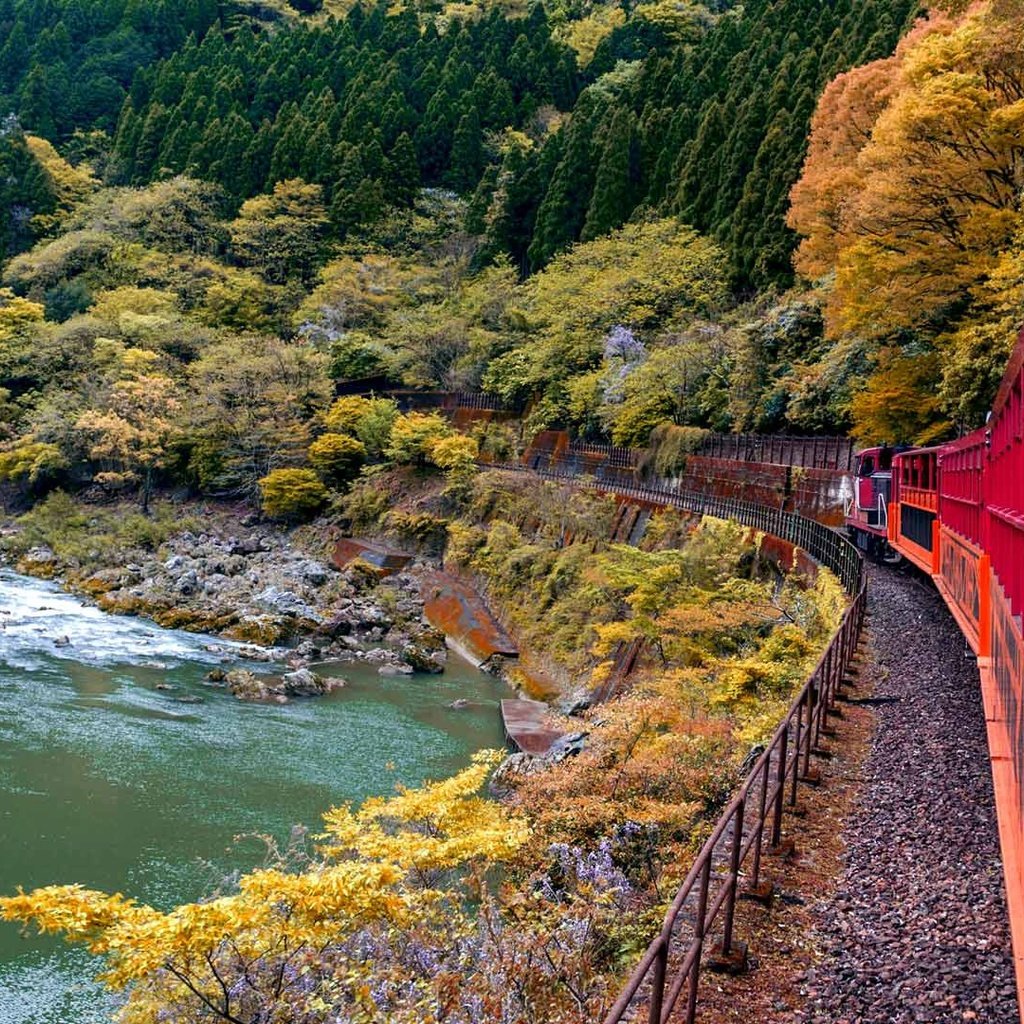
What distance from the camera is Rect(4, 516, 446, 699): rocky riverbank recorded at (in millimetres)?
27375

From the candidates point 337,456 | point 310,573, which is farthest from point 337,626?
point 337,456

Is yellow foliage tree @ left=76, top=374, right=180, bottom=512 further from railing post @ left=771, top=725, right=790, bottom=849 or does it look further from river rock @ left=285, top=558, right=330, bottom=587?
railing post @ left=771, top=725, right=790, bottom=849

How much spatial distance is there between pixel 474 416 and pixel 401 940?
41258mm

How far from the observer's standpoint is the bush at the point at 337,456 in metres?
44.8

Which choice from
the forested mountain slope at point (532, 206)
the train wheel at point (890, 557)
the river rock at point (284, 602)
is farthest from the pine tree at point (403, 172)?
the train wheel at point (890, 557)

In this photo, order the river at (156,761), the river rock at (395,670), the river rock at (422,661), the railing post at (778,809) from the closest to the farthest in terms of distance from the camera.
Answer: the railing post at (778,809)
the river at (156,761)
the river rock at (395,670)
the river rock at (422,661)

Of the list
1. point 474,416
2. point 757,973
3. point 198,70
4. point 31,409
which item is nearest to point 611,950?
point 757,973

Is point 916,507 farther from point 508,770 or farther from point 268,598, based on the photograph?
point 268,598

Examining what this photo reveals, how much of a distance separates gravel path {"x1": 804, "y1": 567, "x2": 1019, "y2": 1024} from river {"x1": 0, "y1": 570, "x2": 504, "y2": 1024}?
741cm

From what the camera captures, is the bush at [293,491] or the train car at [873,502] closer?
the train car at [873,502]

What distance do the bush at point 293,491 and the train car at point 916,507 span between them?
94.5ft

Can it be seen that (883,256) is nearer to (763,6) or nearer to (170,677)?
(170,677)

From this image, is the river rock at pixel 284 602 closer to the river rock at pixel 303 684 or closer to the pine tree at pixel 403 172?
the river rock at pixel 303 684

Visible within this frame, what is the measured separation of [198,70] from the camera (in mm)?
83250
